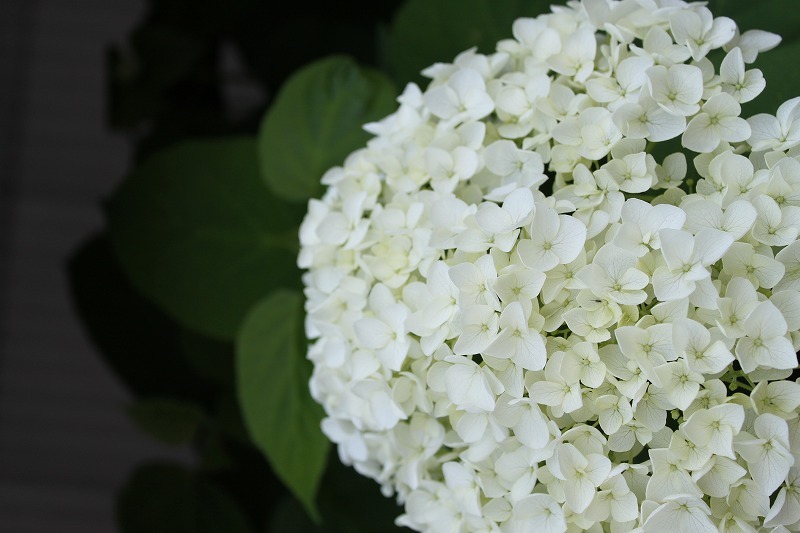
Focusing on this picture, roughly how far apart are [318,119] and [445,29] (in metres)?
0.12

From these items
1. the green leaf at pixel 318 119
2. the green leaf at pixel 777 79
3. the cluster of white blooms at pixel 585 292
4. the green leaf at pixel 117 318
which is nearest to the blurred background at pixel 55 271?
the green leaf at pixel 117 318

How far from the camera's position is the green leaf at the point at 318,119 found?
2.17 feet

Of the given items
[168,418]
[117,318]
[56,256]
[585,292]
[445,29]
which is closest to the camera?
[585,292]

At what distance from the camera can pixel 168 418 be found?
87 centimetres

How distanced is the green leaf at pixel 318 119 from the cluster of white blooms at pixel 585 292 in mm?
156

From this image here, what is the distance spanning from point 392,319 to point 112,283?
657mm

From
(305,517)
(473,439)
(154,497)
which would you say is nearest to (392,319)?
(473,439)

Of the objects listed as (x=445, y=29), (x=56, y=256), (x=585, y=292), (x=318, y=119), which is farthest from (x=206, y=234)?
(x=56, y=256)

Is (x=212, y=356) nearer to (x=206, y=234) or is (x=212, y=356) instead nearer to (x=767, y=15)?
(x=206, y=234)

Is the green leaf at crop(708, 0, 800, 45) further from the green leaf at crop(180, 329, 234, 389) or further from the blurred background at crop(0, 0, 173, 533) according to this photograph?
the blurred background at crop(0, 0, 173, 533)

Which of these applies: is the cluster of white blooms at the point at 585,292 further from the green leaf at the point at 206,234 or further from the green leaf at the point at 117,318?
the green leaf at the point at 117,318

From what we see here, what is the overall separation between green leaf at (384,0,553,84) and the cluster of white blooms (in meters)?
0.12

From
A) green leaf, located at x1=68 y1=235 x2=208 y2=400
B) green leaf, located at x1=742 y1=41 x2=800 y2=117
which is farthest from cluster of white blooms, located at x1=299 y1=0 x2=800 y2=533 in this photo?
green leaf, located at x1=68 y1=235 x2=208 y2=400

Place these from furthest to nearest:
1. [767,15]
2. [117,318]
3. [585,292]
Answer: [117,318], [767,15], [585,292]
